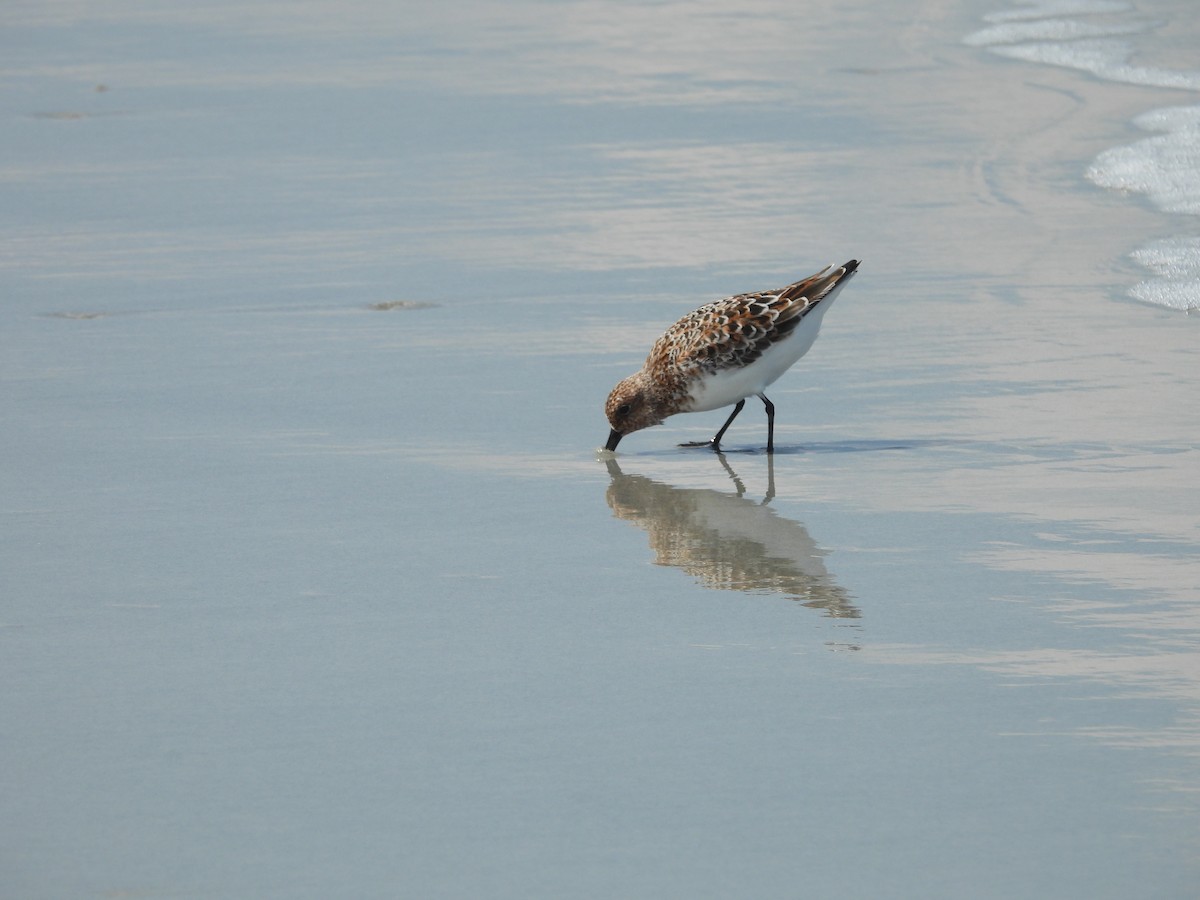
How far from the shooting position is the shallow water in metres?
3.97

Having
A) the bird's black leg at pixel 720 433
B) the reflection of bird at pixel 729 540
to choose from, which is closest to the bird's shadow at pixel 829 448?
the bird's black leg at pixel 720 433

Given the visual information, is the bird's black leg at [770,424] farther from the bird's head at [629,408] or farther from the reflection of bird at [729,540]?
the bird's head at [629,408]

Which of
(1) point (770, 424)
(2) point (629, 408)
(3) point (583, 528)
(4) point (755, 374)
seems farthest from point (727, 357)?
(3) point (583, 528)

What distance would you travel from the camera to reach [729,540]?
19.7 feet

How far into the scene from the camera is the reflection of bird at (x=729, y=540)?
546 cm

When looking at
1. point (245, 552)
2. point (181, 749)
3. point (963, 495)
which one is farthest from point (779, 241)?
point (181, 749)

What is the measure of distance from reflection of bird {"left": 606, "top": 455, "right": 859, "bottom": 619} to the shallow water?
2 cm

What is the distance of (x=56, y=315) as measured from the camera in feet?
30.0

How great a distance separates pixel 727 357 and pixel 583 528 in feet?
3.93

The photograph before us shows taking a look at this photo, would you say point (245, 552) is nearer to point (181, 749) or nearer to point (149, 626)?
point (149, 626)

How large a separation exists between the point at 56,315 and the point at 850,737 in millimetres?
5893

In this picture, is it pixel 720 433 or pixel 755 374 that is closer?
pixel 755 374

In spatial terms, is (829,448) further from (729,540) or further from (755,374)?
(729,540)

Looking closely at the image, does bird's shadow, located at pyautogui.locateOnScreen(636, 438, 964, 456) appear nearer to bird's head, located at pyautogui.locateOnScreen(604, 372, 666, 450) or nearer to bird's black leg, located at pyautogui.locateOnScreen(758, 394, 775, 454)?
bird's black leg, located at pyautogui.locateOnScreen(758, 394, 775, 454)
